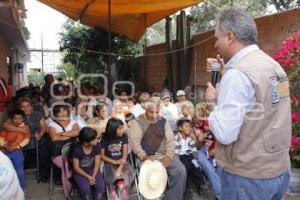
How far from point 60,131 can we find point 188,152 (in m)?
1.82

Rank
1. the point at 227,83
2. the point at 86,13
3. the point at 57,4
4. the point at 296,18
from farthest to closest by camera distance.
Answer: the point at 86,13 < the point at 57,4 < the point at 296,18 < the point at 227,83

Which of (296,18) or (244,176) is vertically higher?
(296,18)

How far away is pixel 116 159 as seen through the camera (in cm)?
475

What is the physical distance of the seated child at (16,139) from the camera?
15.7ft

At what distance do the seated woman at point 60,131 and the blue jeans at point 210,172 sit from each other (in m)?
1.71

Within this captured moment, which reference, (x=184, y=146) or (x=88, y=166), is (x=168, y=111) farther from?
(x=88, y=166)

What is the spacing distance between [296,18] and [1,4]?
16.3ft

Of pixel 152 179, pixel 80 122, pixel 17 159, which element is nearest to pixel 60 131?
pixel 80 122

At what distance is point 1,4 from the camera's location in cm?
631

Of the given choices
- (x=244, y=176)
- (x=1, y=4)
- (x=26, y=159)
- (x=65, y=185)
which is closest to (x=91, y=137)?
(x=65, y=185)

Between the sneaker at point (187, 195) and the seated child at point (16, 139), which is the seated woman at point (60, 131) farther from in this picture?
the sneaker at point (187, 195)

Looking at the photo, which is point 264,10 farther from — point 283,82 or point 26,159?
point 283,82

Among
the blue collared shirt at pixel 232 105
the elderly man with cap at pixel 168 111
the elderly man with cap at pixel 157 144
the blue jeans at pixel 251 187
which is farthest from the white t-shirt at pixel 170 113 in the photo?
the blue collared shirt at pixel 232 105

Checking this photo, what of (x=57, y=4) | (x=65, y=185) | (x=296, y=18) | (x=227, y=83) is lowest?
(x=65, y=185)
